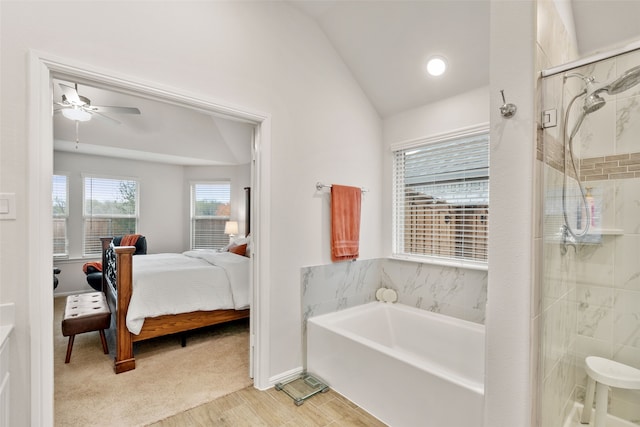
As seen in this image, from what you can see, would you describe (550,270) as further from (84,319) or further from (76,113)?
(76,113)

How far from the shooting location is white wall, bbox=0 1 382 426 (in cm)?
146

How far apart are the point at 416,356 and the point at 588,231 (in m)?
1.64

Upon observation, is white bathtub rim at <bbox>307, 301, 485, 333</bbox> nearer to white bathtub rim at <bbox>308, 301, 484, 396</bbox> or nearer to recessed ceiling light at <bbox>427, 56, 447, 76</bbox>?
white bathtub rim at <bbox>308, 301, 484, 396</bbox>

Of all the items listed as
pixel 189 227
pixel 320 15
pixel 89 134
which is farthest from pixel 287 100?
pixel 189 227

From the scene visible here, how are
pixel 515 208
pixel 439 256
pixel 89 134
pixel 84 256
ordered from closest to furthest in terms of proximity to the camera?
pixel 515 208 → pixel 439 256 → pixel 89 134 → pixel 84 256

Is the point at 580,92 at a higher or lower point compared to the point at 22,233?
higher

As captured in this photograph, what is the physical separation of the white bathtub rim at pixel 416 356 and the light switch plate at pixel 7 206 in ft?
6.34

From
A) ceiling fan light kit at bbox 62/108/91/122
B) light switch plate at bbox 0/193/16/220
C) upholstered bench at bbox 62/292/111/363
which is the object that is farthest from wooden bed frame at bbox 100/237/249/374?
ceiling fan light kit at bbox 62/108/91/122

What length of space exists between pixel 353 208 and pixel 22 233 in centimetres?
220

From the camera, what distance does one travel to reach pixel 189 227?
21.0ft

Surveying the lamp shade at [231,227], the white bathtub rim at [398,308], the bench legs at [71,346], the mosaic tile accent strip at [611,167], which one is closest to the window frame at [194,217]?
the lamp shade at [231,227]

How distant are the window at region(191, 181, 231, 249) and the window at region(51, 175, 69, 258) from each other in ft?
6.57

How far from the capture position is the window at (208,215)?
21.0 ft

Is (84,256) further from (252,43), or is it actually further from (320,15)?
(320,15)
